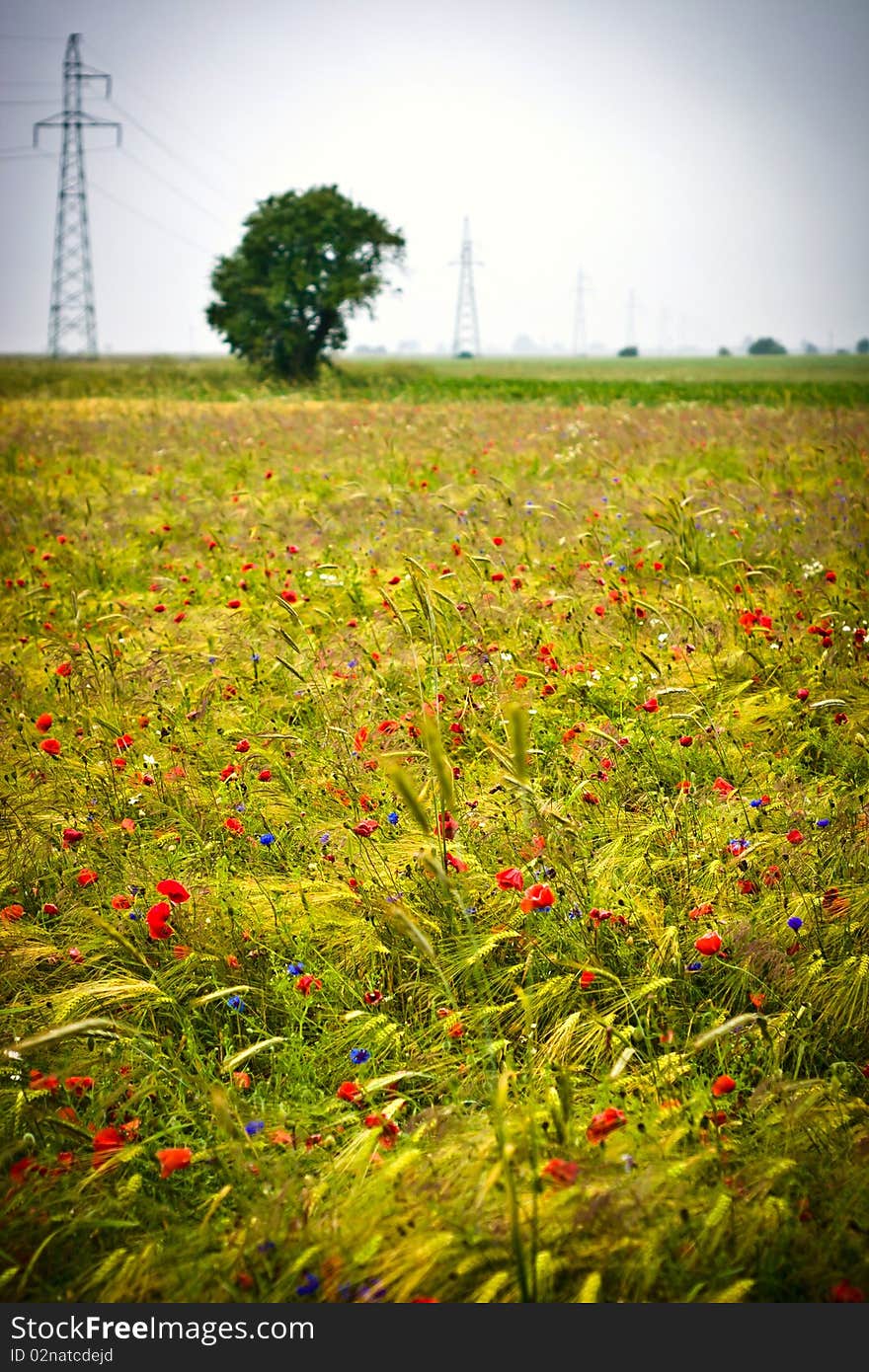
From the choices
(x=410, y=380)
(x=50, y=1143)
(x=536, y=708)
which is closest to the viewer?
(x=50, y=1143)

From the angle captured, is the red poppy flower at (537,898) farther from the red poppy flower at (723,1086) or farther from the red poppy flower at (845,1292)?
the red poppy flower at (845,1292)

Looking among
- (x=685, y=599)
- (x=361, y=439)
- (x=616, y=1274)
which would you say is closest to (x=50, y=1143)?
(x=616, y=1274)

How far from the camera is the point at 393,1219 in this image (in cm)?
150

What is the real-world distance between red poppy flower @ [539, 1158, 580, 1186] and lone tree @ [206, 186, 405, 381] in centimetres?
3368

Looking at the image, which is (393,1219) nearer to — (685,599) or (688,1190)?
(688,1190)

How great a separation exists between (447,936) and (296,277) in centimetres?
3347

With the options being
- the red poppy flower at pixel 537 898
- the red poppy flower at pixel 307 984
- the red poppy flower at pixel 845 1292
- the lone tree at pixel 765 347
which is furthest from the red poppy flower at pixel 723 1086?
the lone tree at pixel 765 347

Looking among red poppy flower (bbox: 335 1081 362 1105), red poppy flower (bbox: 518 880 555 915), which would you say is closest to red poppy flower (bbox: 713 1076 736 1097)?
red poppy flower (bbox: 518 880 555 915)

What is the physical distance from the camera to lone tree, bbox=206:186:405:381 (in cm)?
3172

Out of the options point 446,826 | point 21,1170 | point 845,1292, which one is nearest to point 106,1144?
point 21,1170

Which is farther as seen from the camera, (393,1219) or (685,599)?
(685,599)

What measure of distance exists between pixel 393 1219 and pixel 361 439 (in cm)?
1092

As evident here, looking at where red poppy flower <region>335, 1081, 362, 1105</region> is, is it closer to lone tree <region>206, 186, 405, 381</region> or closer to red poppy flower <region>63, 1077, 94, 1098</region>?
red poppy flower <region>63, 1077, 94, 1098</region>

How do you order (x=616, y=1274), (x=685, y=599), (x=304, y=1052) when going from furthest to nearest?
(x=685, y=599) → (x=304, y=1052) → (x=616, y=1274)
